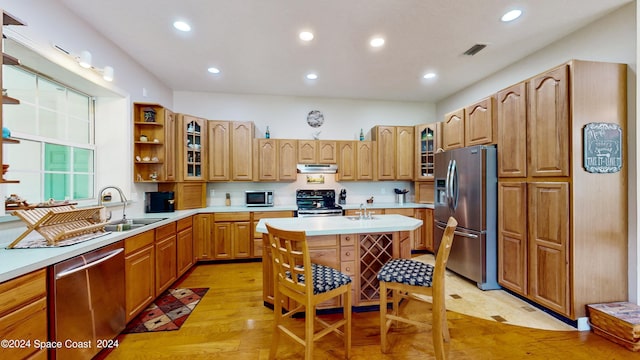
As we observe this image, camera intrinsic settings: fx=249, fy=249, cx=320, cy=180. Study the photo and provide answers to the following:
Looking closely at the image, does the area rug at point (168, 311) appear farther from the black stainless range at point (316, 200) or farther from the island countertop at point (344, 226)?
the black stainless range at point (316, 200)

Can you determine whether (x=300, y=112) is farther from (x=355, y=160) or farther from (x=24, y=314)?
(x=24, y=314)

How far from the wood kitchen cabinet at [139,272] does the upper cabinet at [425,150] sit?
4310 mm

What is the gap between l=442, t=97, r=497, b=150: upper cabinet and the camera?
3070mm

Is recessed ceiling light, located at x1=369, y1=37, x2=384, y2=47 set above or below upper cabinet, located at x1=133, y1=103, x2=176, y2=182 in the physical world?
above

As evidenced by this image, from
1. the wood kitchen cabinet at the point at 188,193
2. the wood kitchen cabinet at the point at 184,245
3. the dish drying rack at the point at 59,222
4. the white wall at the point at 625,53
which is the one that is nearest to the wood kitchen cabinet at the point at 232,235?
the wood kitchen cabinet at the point at 184,245

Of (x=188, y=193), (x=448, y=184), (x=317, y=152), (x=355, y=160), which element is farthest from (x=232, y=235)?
(x=448, y=184)

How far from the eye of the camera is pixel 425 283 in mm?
1848

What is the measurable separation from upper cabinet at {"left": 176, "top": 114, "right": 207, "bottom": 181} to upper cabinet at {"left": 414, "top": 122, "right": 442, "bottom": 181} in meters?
3.87

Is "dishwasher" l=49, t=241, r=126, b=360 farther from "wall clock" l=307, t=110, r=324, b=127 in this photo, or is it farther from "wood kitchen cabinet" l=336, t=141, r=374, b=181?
"wall clock" l=307, t=110, r=324, b=127

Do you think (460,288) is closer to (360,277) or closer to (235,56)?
(360,277)

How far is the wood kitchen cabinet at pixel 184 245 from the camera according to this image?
3325 mm

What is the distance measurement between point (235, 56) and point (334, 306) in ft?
10.5

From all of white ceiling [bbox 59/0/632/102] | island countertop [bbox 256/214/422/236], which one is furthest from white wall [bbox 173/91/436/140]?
island countertop [bbox 256/214/422/236]

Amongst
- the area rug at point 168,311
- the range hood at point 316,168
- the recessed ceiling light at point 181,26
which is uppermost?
the recessed ceiling light at point 181,26
